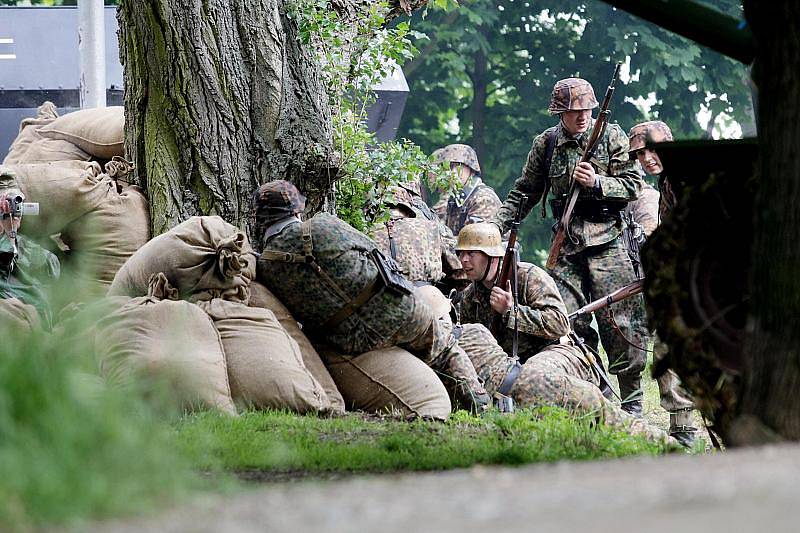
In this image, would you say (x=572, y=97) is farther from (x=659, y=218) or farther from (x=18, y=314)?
(x=18, y=314)

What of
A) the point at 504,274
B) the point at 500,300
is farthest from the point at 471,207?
the point at 500,300

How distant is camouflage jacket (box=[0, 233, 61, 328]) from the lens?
7.12m

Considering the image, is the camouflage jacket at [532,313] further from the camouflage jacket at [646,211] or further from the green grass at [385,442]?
the camouflage jacket at [646,211]

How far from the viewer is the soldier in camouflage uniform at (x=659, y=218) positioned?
5250 millimetres

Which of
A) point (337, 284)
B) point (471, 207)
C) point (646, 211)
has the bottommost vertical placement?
point (471, 207)

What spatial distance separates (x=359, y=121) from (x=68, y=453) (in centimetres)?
622

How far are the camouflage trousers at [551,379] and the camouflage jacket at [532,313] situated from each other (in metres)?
0.12

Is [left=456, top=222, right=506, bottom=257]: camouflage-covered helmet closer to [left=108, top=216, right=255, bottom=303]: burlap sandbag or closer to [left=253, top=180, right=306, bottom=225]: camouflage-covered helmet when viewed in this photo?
[left=253, top=180, right=306, bottom=225]: camouflage-covered helmet

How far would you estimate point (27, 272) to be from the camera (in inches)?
287

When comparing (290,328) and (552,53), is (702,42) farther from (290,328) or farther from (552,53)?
(552,53)

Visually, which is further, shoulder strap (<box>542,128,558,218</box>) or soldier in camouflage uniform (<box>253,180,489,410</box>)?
shoulder strap (<box>542,128,558,218</box>)

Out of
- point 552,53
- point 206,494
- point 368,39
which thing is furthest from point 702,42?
point 552,53

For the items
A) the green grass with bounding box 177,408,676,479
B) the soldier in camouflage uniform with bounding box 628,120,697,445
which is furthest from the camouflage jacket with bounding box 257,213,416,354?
the soldier in camouflage uniform with bounding box 628,120,697,445

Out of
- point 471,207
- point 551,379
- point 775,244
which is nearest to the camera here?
point 775,244
